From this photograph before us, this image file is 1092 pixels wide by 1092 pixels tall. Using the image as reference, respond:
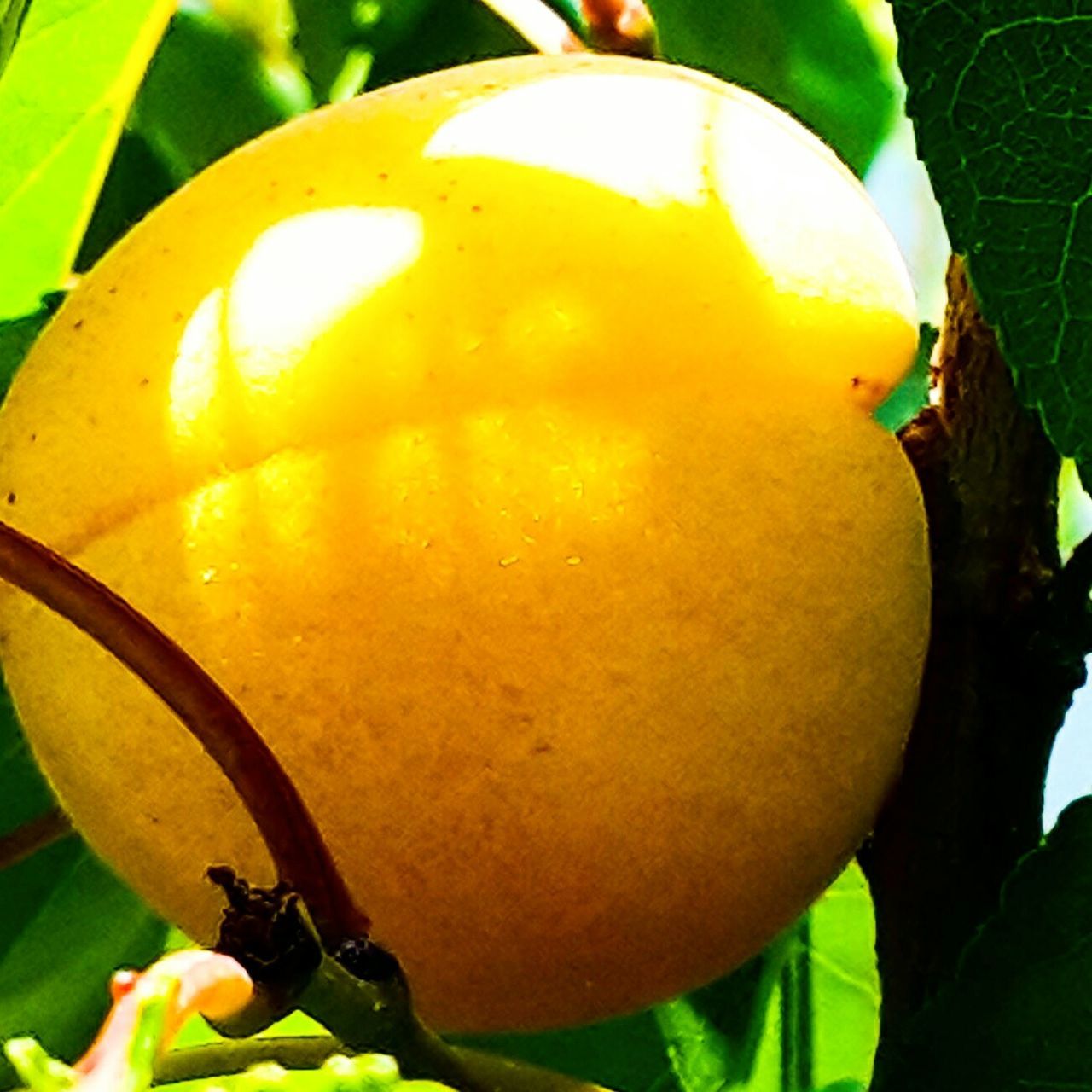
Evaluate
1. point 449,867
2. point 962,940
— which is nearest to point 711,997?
point 962,940

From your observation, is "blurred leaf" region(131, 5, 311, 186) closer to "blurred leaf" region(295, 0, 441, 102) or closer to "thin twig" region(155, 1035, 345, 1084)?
"blurred leaf" region(295, 0, 441, 102)

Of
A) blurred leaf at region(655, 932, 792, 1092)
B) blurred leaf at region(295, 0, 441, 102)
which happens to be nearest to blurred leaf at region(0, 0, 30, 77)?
blurred leaf at region(295, 0, 441, 102)

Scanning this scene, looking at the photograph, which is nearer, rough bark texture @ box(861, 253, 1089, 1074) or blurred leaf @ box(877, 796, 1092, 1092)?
blurred leaf @ box(877, 796, 1092, 1092)

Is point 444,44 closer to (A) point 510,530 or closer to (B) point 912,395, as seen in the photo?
(B) point 912,395

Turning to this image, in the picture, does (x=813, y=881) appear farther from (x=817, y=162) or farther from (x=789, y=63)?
(x=789, y=63)

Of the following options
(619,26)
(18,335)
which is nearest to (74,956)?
(18,335)

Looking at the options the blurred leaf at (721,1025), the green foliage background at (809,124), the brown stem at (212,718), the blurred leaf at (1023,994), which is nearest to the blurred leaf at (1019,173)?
the green foliage background at (809,124)
